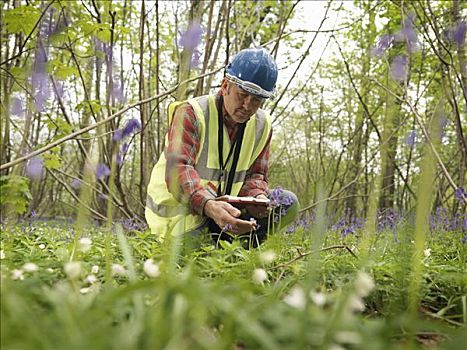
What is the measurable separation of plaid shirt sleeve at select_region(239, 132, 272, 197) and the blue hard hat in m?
0.62

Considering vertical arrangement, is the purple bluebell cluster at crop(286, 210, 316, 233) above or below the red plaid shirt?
below

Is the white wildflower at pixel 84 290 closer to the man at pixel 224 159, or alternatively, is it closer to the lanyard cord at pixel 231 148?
the man at pixel 224 159

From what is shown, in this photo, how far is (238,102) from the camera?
8.98ft

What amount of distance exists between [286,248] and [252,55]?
3.36 ft

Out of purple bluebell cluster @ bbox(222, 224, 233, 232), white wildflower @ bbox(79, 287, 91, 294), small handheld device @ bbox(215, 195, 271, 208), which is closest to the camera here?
white wildflower @ bbox(79, 287, 91, 294)

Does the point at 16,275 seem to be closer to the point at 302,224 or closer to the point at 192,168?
the point at 192,168

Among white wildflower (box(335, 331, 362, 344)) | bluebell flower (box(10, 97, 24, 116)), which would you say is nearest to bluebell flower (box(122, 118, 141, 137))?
white wildflower (box(335, 331, 362, 344))

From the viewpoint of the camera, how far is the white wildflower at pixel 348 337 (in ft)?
2.37

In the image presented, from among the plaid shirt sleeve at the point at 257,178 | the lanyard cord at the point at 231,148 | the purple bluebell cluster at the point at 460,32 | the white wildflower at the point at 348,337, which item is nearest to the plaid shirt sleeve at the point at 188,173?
the lanyard cord at the point at 231,148

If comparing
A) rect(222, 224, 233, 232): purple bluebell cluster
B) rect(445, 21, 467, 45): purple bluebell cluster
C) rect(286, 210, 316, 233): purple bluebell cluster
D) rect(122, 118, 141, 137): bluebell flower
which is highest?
rect(445, 21, 467, 45): purple bluebell cluster

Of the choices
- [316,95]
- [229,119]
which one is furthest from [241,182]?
[316,95]

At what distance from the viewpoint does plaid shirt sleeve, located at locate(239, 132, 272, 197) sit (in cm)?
313

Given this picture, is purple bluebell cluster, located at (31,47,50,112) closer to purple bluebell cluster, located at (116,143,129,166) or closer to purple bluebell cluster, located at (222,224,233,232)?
purple bluebell cluster, located at (116,143,129,166)

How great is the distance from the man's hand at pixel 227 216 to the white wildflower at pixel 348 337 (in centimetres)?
149
